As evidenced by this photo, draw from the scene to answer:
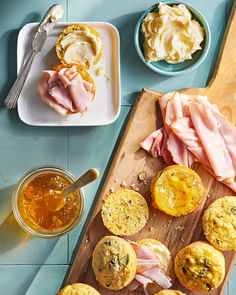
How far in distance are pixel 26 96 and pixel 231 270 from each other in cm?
85

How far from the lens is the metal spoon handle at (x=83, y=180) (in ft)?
5.95

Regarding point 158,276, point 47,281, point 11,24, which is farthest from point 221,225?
point 11,24

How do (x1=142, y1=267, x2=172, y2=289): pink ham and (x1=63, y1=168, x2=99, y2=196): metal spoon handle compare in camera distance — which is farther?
(x1=142, y1=267, x2=172, y2=289): pink ham

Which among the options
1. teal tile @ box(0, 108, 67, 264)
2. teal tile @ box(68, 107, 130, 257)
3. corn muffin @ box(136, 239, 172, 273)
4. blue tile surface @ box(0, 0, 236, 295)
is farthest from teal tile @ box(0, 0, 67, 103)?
corn muffin @ box(136, 239, 172, 273)

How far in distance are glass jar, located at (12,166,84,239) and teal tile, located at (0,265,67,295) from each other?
0.51 ft

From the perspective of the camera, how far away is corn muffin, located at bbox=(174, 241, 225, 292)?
2.02m

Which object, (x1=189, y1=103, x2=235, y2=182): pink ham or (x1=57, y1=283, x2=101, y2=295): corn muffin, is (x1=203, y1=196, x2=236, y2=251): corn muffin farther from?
(x1=57, y1=283, x2=101, y2=295): corn muffin

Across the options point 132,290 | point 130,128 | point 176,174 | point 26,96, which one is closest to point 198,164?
point 176,174

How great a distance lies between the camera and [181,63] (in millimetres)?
2166

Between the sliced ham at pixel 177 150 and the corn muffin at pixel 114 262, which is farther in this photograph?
the sliced ham at pixel 177 150

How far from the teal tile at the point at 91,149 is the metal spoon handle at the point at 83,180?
0.18 m

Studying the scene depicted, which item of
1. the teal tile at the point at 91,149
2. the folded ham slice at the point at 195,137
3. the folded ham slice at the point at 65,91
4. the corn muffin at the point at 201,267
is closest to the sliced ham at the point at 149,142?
the folded ham slice at the point at 195,137

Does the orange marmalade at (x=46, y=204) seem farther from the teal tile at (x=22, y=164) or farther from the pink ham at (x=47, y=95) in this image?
the pink ham at (x=47, y=95)

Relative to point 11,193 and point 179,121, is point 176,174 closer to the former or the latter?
point 179,121
